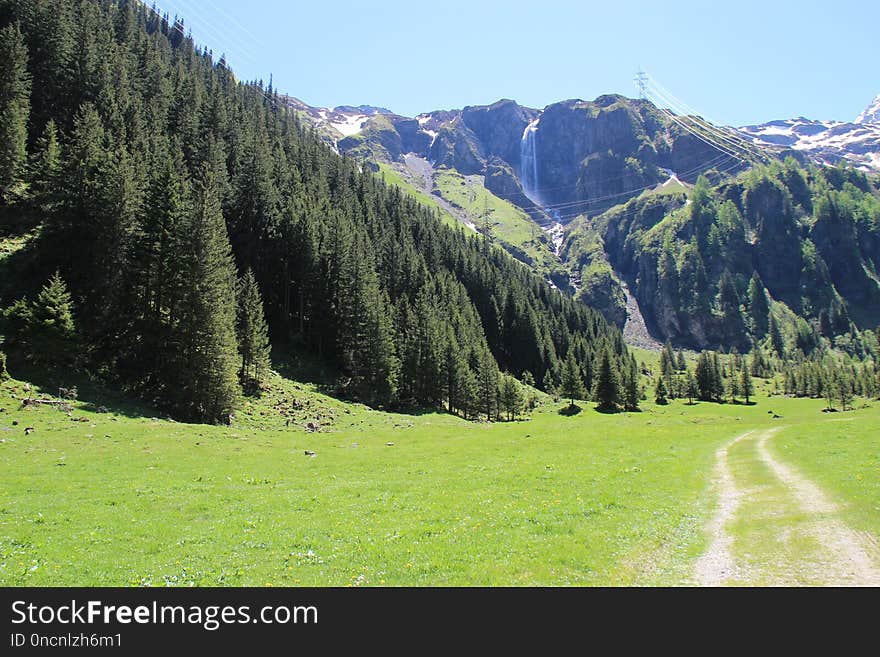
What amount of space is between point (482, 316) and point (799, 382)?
129 meters

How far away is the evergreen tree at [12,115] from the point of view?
5319 cm

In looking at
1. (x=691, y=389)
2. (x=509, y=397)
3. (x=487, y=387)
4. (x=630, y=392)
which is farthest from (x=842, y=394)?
(x=487, y=387)

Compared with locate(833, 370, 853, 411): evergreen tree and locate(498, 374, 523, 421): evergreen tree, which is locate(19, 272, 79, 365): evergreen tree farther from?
locate(833, 370, 853, 411): evergreen tree

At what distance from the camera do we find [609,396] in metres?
102

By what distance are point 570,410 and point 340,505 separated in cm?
8446

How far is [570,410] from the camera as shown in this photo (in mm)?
97375

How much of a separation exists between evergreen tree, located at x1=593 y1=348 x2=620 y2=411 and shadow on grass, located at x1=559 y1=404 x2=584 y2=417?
6256 mm

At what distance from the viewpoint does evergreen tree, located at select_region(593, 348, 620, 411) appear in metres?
102

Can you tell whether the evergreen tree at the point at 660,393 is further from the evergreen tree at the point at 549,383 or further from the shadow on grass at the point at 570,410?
the shadow on grass at the point at 570,410

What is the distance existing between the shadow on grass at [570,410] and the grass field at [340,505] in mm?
54479

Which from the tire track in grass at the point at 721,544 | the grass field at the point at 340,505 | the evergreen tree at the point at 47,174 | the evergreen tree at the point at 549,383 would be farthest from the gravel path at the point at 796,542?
the evergreen tree at the point at 549,383

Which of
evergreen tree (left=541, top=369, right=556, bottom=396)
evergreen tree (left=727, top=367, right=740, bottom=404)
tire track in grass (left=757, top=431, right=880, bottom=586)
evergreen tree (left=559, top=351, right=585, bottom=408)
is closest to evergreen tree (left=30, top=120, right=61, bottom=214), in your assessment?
tire track in grass (left=757, top=431, right=880, bottom=586)

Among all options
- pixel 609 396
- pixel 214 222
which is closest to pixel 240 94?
pixel 214 222
